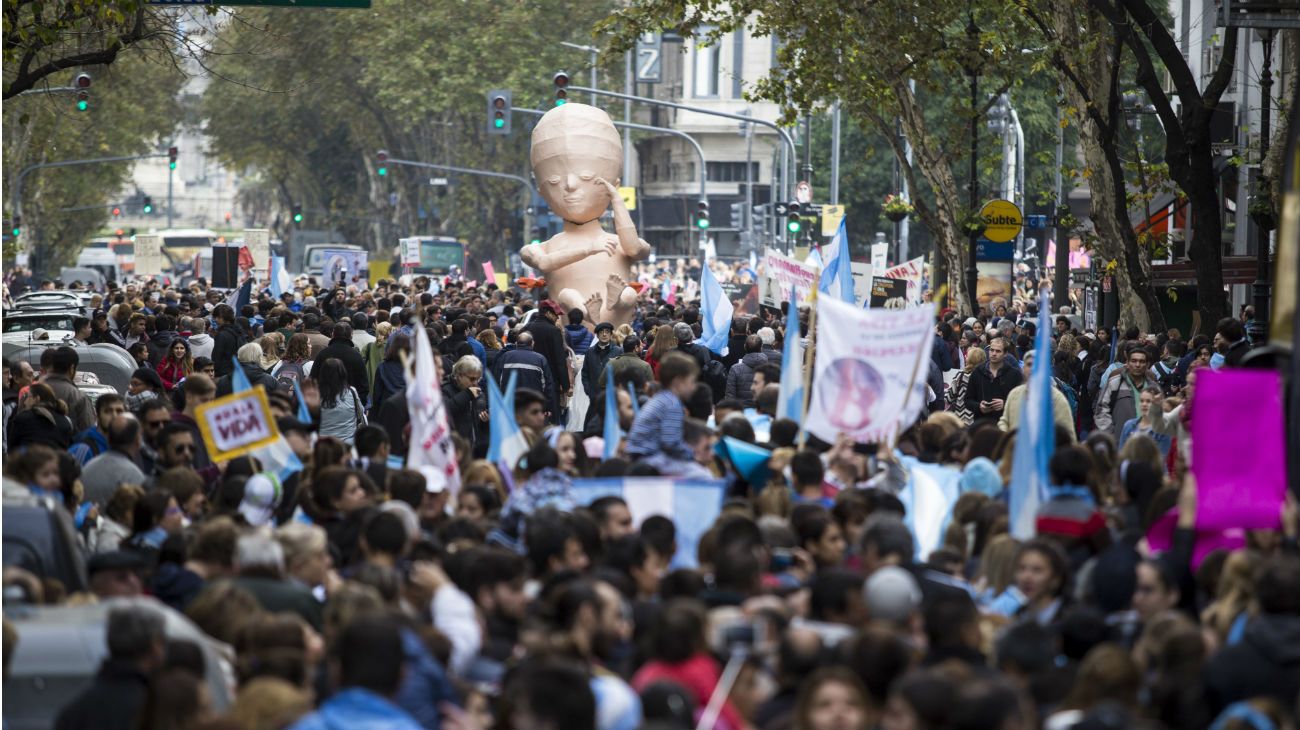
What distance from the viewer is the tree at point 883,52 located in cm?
2795

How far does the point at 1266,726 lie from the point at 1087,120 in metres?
18.0

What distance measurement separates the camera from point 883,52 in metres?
29.4

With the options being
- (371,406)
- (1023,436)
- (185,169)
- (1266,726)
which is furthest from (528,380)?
(185,169)

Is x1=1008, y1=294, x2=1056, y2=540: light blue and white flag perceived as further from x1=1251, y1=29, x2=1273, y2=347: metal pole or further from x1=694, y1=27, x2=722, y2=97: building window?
x1=694, y1=27, x2=722, y2=97: building window

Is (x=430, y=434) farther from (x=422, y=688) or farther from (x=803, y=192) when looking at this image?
(x=803, y=192)

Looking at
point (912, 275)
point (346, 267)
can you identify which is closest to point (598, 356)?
point (912, 275)

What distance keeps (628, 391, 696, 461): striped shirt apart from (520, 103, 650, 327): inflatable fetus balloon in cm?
1360

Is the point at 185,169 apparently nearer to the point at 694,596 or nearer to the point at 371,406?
the point at 371,406

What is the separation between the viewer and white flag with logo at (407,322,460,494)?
1077 centimetres

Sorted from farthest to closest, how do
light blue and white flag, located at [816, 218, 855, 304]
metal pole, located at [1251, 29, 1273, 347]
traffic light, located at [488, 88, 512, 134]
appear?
traffic light, located at [488, 88, 512, 134] → metal pole, located at [1251, 29, 1273, 347] → light blue and white flag, located at [816, 218, 855, 304]

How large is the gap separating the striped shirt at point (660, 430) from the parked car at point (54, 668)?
3.84 m

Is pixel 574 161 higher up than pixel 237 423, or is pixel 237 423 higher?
pixel 574 161

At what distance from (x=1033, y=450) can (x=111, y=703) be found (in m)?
4.52

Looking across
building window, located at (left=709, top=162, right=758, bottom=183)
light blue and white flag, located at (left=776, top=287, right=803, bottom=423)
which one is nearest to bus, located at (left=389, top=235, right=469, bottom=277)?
building window, located at (left=709, top=162, right=758, bottom=183)
